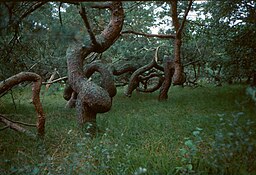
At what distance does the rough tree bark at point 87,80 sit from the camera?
611 centimetres

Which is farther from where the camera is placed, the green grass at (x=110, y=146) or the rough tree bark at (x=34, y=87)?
the rough tree bark at (x=34, y=87)

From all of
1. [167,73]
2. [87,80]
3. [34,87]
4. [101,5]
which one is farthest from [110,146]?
[167,73]

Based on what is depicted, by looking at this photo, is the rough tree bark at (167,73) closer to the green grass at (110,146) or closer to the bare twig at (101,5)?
the green grass at (110,146)

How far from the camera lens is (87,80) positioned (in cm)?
654

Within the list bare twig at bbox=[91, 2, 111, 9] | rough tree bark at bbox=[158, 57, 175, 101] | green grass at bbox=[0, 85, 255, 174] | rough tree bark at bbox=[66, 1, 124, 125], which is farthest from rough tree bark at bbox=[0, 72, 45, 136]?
rough tree bark at bbox=[158, 57, 175, 101]

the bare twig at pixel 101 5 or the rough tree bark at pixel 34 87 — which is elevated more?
the bare twig at pixel 101 5

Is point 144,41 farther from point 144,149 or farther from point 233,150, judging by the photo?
Result: point 233,150

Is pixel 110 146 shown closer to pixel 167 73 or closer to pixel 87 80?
pixel 87 80

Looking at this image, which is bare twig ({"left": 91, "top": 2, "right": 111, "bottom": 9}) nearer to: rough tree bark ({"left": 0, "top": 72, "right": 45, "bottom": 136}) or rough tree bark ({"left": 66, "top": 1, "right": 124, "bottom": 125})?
rough tree bark ({"left": 66, "top": 1, "right": 124, "bottom": 125})

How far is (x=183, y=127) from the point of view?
630 cm

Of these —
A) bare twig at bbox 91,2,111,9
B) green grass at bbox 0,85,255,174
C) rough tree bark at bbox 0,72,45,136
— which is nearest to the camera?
green grass at bbox 0,85,255,174

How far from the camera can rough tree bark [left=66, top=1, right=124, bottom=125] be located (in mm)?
6109

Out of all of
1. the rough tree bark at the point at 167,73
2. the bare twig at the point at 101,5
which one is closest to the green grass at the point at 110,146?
the bare twig at the point at 101,5

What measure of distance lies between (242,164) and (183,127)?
3.30m
